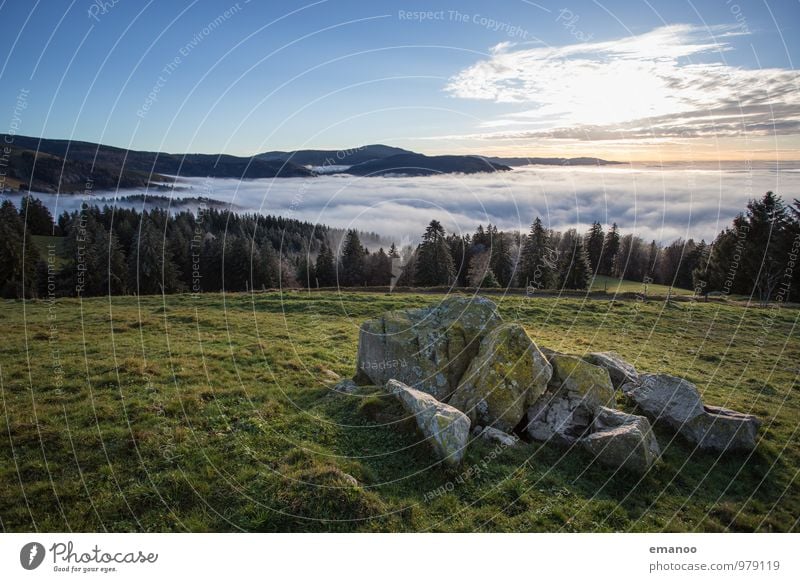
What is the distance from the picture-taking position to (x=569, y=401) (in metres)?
13.6

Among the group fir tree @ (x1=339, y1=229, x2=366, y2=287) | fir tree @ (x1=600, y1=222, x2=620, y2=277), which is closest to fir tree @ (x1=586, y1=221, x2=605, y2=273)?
fir tree @ (x1=600, y1=222, x2=620, y2=277)

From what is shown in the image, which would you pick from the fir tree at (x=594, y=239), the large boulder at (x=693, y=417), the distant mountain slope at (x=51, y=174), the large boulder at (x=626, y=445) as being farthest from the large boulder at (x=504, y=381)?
the distant mountain slope at (x=51, y=174)

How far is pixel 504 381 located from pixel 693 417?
577 cm

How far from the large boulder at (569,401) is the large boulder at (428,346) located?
2.64 metres

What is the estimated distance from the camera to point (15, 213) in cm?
5431

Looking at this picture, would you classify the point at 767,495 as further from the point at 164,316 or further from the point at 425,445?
the point at 164,316

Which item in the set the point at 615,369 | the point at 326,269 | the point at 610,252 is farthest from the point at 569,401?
the point at 610,252

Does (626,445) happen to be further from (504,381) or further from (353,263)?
(353,263)

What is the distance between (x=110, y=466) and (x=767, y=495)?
16.2 meters

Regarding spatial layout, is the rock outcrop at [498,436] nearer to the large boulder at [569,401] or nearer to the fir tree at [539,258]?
the large boulder at [569,401]

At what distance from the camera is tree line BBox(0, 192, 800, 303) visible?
47.1 m

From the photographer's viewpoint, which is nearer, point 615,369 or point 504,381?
point 504,381

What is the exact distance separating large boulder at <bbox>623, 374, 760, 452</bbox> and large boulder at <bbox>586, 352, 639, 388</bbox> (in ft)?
3.36
